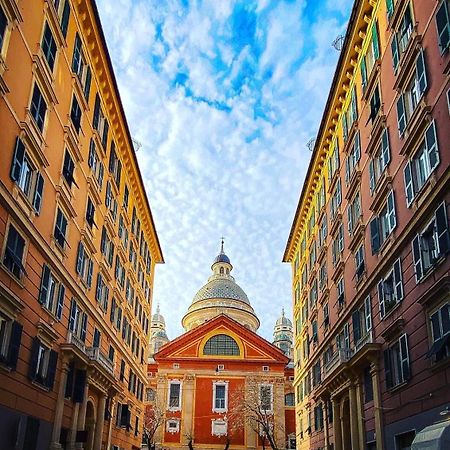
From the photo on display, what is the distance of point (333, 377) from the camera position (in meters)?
30.1

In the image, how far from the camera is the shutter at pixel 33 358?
21438mm

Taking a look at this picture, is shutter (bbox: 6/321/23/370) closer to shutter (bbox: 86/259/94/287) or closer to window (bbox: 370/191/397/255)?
shutter (bbox: 86/259/94/287)

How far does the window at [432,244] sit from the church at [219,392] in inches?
1649

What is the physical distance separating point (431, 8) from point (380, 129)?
6177mm

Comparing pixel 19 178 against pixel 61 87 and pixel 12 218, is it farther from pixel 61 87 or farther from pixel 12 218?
pixel 61 87

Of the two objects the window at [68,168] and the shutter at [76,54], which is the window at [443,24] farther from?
the window at [68,168]

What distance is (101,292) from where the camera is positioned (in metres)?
32.0

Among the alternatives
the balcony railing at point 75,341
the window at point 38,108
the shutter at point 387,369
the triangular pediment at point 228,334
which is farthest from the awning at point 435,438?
the triangular pediment at point 228,334

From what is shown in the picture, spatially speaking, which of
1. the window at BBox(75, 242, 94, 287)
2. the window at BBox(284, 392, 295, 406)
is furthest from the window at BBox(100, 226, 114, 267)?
the window at BBox(284, 392, 295, 406)

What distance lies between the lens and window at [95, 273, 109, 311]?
103ft

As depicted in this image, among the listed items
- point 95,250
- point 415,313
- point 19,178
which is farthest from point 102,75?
point 415,313

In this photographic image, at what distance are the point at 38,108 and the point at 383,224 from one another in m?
14.2

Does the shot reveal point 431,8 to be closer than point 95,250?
Yes

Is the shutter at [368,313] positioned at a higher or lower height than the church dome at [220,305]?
lower
